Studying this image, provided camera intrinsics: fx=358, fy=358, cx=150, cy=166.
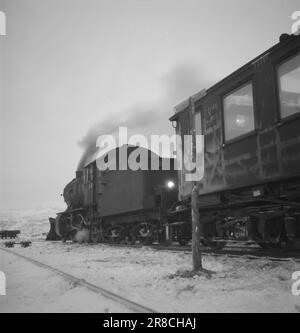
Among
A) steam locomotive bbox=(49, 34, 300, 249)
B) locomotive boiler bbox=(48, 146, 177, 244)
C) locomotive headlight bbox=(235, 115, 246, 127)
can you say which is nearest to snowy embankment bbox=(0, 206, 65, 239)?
locomotive boiler bbox=(48, 146, 177, 244)

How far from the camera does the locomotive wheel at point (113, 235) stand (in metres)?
14.5

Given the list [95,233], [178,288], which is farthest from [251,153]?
[95,233]

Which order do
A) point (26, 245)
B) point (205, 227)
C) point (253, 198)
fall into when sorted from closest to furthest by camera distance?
point (253, 198), point (205, 227), point (26, 245)

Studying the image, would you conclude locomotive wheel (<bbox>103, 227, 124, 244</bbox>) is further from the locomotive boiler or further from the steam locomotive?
the steam locomotive

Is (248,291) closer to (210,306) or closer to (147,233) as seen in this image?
(210,306)

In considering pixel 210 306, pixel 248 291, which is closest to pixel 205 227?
pixel 248 291

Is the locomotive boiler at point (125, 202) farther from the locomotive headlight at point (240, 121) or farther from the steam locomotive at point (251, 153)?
the locomotive headlight at point (240, 121)

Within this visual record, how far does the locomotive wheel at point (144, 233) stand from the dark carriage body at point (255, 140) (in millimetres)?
4145

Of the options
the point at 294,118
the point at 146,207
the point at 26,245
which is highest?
the point at 294,118

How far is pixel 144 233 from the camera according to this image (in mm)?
13227

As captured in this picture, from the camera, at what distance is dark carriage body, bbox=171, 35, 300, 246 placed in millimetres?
6094

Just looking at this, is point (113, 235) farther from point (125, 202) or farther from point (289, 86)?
point (289, 86)

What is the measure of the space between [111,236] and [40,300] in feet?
35.9
